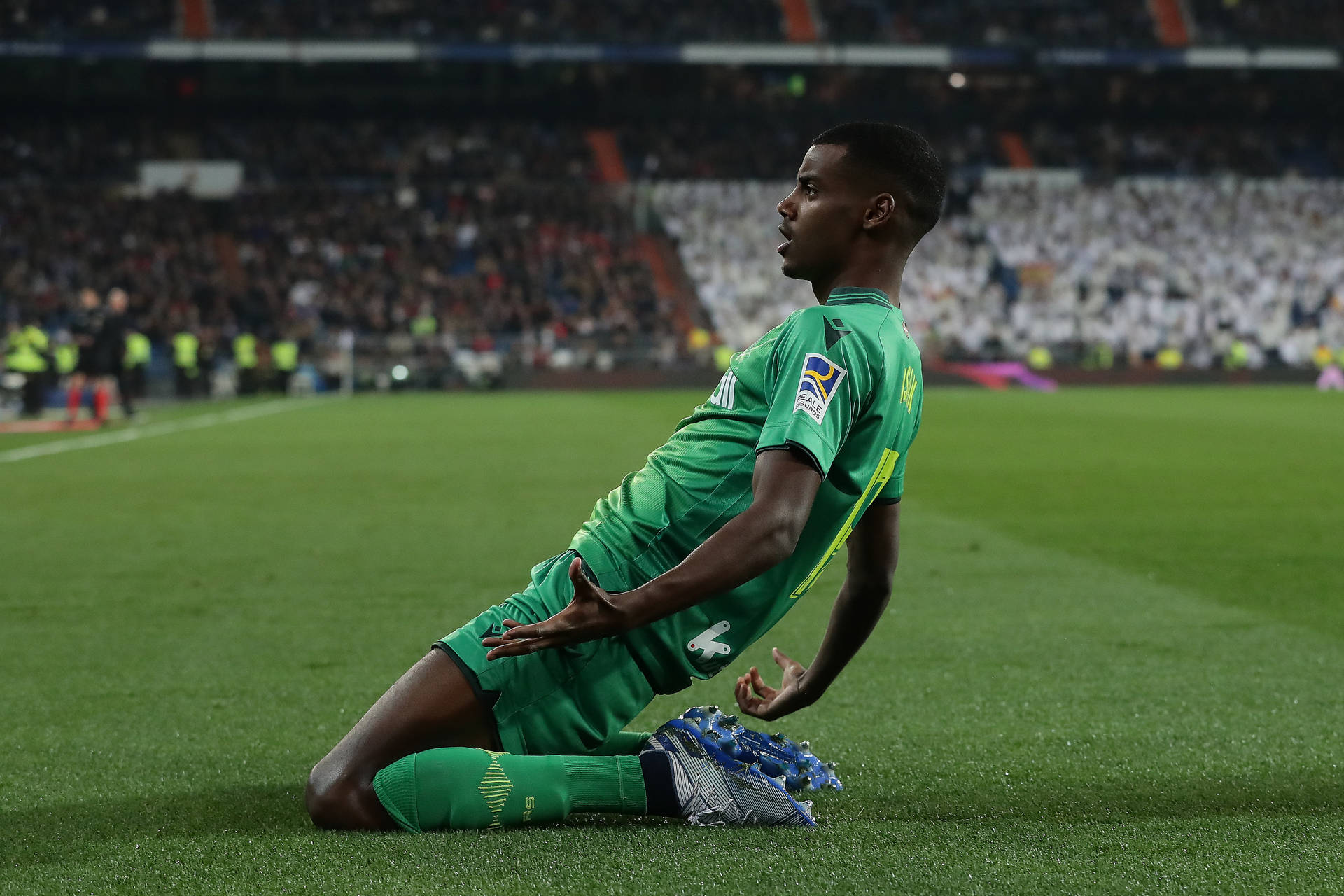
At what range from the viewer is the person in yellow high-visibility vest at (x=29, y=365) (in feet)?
69.1

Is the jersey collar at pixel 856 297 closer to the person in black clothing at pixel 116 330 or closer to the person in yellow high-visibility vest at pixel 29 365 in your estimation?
the person in black clothing at pixel 116 330

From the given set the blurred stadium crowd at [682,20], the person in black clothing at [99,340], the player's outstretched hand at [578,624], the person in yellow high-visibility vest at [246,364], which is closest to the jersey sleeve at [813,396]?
the player's outstretched hand at [578,624]

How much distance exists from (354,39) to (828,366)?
39.2m

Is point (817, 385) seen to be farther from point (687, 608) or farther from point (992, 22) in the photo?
point (992, 22)

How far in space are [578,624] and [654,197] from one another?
1558 inches

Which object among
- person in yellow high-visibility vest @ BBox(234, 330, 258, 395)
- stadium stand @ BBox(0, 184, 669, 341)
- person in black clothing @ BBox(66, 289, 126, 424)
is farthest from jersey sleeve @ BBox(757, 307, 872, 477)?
stadium stand @ BBox(0, 184, 669, 341)

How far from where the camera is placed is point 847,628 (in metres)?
3.38

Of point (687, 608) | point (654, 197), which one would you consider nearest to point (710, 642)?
point (687, 608)

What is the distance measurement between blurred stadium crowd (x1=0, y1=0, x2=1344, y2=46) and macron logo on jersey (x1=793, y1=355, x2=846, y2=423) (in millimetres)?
39110

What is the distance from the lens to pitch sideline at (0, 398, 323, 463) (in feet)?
51.2

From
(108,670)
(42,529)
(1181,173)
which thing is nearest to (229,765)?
(108,670)

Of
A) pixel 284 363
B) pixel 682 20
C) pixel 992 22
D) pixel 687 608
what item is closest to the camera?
pixel 687 608

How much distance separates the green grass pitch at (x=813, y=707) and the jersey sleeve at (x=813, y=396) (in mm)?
796

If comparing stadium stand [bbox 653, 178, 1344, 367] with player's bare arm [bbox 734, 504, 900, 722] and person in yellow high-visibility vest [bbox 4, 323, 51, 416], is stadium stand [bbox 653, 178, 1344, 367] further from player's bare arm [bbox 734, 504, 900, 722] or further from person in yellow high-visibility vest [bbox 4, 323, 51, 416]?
player's bare arm [bbox 734, 504, 900, 722]
